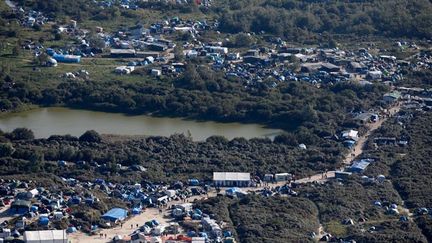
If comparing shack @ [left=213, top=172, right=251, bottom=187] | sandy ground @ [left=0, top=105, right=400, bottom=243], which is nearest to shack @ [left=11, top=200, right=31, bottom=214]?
sandy ground @ [left=0, top=105, right=400, bottom=243]

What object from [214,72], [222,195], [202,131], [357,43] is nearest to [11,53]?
[214,72]

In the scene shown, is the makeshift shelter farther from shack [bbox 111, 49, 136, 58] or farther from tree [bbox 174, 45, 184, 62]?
shack [bbox 111, 49, 136, 58]

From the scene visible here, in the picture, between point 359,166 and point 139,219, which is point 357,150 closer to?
point 359,166

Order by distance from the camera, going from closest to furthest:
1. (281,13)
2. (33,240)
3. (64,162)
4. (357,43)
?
(33,240), (64,162), (357,43), (281,13)

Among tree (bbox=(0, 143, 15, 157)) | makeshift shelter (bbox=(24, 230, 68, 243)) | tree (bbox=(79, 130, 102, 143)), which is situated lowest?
tree (bbox=(79, 130, 102, 143))

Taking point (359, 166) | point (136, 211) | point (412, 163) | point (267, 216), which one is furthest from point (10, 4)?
point (267, 216)

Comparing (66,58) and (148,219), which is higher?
(148,219)

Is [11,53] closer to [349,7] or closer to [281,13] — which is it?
[281,13]
